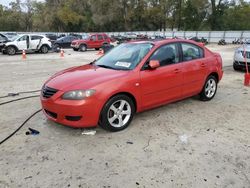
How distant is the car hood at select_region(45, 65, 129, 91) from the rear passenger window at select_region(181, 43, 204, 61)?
5.49ft

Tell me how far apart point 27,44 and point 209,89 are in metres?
17.7

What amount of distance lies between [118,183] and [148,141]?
121 centimetres

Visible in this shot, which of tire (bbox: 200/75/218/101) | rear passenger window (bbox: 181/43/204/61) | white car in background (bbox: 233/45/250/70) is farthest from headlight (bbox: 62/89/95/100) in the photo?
white car in background (bbox: 233/45/250/70)

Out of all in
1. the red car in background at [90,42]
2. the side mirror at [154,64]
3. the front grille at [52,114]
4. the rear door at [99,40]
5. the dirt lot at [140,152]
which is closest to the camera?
the dirt lot at [140,152]

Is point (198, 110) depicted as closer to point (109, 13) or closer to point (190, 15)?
point (190, 15)

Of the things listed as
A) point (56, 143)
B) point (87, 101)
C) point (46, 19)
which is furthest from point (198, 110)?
point (46, 19)

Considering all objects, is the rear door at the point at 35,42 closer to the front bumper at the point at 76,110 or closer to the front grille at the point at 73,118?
the front bumper at the point at 76,110

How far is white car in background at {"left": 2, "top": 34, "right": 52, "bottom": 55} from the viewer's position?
20252mm

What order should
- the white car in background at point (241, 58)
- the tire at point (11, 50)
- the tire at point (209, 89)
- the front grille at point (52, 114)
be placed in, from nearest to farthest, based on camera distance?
the front grille at point (52, 114), the tire at point (209, 89), the white car in background at point (241, 58), the tire at point (11, 50)

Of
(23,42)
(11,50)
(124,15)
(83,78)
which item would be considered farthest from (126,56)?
(124,15)

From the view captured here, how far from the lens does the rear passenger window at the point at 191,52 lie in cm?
579

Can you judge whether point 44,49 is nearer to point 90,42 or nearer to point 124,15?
point 90,42

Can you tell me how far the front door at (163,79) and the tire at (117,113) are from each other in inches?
14.2

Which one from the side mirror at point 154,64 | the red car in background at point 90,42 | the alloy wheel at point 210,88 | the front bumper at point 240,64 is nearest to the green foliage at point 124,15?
the red car in background at point 90,42
